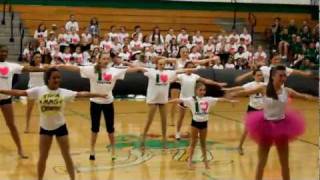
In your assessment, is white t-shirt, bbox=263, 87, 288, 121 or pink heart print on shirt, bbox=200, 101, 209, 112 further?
pink heart print on shirt, bbox=200, 101, 209, 112

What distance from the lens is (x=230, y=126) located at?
13.6 metres

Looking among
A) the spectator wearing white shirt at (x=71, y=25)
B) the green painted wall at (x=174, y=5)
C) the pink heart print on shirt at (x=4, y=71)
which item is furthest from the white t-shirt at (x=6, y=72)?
the green painted wall at (x=174, y=5)

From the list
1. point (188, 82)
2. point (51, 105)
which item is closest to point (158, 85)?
point (188, 82)

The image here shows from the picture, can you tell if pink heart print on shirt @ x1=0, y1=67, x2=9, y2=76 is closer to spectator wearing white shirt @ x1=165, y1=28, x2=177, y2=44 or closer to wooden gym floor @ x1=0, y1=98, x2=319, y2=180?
wooden gym floor @ x1=0, y1=98, x2=319, y2=180

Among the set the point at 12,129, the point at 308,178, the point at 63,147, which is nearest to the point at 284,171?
the point at 308,178

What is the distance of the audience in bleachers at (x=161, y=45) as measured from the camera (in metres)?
19.2

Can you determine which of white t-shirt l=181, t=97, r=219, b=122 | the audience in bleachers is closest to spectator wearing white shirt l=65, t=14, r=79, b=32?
the audience in bleachers

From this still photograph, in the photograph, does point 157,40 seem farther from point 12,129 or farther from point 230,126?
point 12,129

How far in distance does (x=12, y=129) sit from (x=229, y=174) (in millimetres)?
3590

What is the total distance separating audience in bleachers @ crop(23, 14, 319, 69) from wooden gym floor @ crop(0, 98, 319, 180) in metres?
5.38

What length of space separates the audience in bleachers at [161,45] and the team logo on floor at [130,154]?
23.2 ft

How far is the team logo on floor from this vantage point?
30.1 feet

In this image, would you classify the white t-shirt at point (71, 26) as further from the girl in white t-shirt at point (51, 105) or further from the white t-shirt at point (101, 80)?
the girl in white t-shirt at point (51, 105)

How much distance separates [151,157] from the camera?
9898 millimetres
